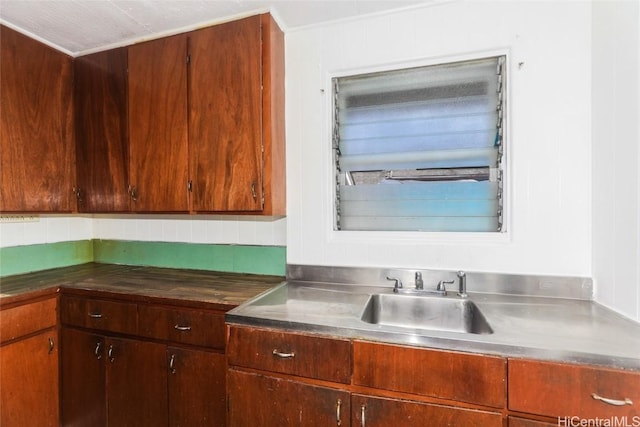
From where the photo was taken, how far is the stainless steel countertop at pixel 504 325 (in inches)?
37.6

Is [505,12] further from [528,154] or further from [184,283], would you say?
[184,283]

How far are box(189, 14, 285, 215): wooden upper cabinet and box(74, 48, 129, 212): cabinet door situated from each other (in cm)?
52

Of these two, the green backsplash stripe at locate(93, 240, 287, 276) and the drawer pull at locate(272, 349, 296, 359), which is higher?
the green backsplash stripe at locate(93, 240, 287, 276)

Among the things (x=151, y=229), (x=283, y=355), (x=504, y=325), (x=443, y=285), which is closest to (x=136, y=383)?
(x=283, y=355)

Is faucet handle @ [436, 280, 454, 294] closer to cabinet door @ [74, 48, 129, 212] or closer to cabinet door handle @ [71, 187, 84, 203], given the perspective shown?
cabinet door @ [74, 48, 129, 212]

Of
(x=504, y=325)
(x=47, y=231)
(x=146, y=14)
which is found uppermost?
(x=146, y=14)

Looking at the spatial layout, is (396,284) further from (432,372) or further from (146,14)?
(146,14)

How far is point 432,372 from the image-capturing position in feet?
3.39

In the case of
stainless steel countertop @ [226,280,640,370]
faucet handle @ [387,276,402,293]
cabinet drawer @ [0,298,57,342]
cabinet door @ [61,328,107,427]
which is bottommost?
cabinet door @ [61,328,107,427]

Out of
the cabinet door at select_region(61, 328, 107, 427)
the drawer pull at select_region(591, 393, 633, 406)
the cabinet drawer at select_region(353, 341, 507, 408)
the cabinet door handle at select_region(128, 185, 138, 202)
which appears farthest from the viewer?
the cabinet door handle at select_region(128, 185, 138, 202)

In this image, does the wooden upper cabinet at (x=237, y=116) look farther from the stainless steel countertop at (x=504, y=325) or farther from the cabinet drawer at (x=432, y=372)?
the cabinet drawer at (x=432, y=372)

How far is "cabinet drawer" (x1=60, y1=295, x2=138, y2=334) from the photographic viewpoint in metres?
1.60

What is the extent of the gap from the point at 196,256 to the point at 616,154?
2.30 m

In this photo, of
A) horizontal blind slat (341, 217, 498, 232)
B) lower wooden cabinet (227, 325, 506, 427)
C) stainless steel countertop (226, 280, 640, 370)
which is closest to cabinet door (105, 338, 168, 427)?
lower wooden cabinet (227, 325, 506, 427)
